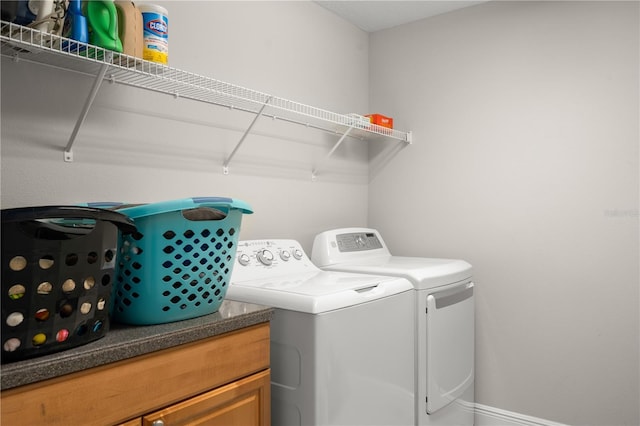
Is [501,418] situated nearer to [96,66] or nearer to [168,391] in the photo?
[168,391]

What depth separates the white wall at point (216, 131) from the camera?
1467 mm

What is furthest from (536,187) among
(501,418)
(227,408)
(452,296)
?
(227,408)

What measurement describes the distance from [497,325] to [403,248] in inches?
26.3

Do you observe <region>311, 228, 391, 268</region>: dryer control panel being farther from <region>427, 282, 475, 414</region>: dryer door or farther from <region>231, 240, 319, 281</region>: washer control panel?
<region>427, 282, 475, 414</region>: dryer door

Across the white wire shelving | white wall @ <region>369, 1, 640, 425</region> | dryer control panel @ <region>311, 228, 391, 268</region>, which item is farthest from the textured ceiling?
dryer control panel @ <region>311, 228, 391, 268</region>

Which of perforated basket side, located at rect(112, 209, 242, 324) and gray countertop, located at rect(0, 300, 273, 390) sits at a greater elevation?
perforated basket side, located at rect(112, 209, 242, 324)

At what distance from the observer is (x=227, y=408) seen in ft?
4.11

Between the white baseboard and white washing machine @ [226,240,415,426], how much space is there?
0.83m

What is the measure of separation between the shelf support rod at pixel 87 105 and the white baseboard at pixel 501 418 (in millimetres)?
2315

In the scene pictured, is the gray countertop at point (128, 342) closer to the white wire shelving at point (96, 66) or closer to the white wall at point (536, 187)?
the white wire shelving at point (96, 66)

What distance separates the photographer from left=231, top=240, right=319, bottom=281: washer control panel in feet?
6.23

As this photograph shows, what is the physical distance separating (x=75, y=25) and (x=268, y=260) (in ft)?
3.65

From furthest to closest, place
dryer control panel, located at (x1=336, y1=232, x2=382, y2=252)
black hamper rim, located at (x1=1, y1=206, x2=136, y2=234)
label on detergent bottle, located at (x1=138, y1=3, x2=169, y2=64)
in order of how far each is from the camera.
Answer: dryer control panel, located at (x1=336, y1=232, x2=382, y2=252) → label on detergent bottle, located at (x1=138, y1=3, x2=169, y2=64) → black hamper rim, located at (x1=1, y1=206, x2=136, y2=234)

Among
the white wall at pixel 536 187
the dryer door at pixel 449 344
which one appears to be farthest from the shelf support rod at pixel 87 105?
the white wall at pixel 536 187
